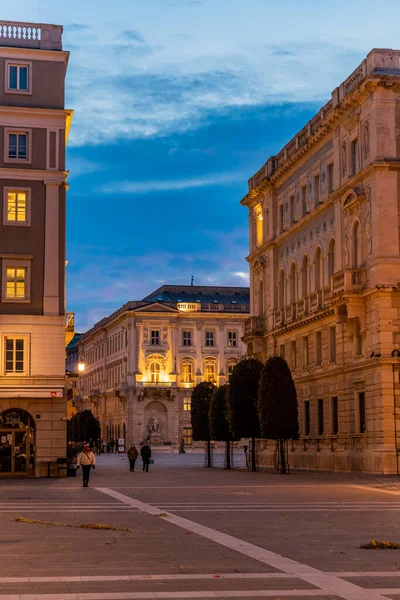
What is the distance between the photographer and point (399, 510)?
27000 millimetres

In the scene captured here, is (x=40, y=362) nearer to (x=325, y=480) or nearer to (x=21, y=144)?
(x=21, y=144)

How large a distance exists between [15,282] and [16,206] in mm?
3765

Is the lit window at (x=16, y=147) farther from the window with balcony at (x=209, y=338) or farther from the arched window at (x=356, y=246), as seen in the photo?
the window with balcony at (x=209, y=338)

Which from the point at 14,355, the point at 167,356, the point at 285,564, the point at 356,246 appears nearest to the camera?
the point at 285,564

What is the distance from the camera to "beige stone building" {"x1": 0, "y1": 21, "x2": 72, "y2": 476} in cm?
4875

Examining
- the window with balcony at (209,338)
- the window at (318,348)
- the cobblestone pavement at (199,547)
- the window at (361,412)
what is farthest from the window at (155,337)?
the cobblestone pavement at (199,547)

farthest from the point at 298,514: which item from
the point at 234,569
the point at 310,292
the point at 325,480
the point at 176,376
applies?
the point at 176,376

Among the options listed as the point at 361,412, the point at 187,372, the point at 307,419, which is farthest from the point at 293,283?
the point at 187,372

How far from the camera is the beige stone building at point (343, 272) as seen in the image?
5091 centimetres

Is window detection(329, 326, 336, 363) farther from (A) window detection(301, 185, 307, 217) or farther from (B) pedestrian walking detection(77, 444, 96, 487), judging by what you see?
(B) pedestrian walking detection(77, 444, 96, 487)

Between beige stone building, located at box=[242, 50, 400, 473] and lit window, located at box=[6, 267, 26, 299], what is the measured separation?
52.4 ft

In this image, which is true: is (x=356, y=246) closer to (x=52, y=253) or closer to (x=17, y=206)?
(x=52, y=253)

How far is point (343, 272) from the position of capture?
176 feet

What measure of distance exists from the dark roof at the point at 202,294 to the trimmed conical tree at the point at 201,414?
84.1 meters
